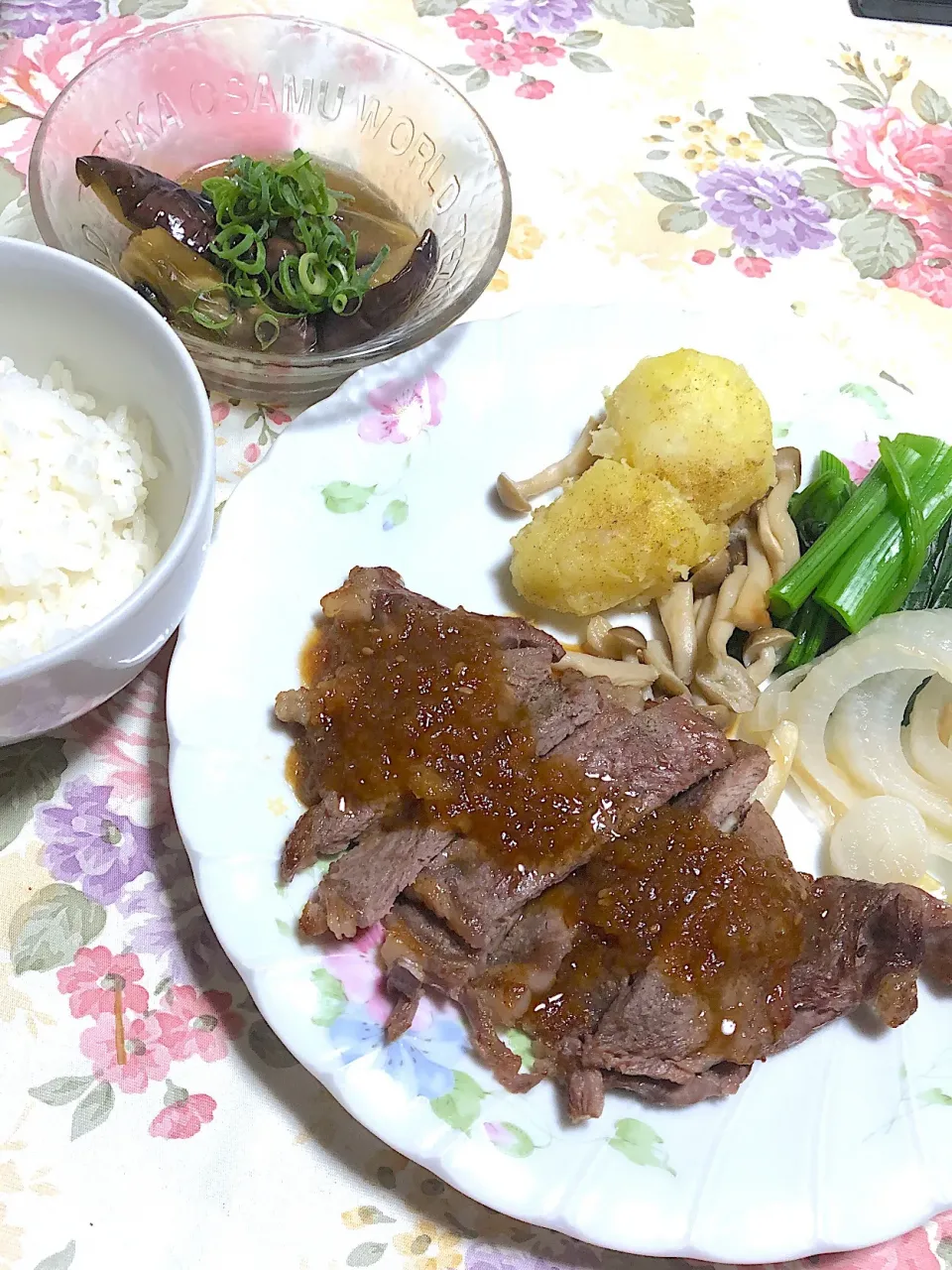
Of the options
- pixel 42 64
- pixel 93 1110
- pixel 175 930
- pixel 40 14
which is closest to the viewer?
pixel 93 1110

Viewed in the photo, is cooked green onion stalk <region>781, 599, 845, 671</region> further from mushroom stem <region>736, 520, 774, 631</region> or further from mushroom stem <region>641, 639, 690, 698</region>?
mushroom stem <region>641, 639, 690, 698</region>

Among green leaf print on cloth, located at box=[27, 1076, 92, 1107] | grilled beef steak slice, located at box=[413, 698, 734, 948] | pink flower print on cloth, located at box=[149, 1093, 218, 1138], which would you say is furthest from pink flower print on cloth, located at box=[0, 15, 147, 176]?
pink flower print on cloth, located at box=[149, 1093, 218, 1138]

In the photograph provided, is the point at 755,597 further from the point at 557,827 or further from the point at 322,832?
the point at 322,832

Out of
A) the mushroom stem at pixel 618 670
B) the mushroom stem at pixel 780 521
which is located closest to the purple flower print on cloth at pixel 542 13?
the mushroom stem at pixel 780 521

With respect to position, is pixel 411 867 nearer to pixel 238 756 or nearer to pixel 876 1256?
pixel 238 756

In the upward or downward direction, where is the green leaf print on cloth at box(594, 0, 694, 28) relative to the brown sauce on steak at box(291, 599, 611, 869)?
upward

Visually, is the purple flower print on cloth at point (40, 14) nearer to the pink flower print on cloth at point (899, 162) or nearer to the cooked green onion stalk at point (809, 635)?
the pink flower print on cloth at point (899, 162)

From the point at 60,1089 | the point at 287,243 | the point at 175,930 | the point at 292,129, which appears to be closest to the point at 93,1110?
the point at 60,1089
